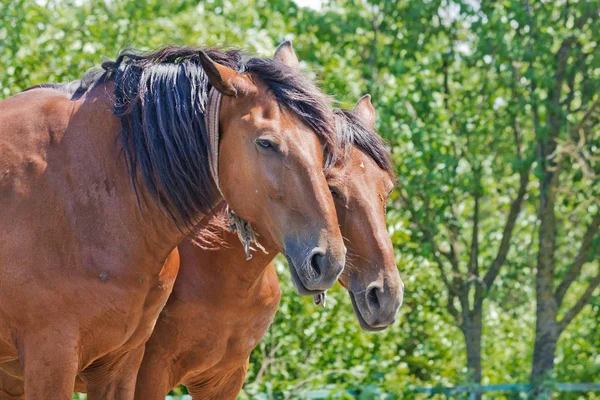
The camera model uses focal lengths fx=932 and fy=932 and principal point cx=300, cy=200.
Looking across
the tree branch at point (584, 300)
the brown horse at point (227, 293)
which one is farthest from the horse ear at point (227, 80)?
the tree branch at point (584, 300)

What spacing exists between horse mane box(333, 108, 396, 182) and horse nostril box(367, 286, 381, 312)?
0.66 meters

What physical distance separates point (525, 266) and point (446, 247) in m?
1.20

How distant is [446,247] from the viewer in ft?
26.4

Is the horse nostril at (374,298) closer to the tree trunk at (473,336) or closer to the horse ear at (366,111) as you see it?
the horse ear at (366,111)

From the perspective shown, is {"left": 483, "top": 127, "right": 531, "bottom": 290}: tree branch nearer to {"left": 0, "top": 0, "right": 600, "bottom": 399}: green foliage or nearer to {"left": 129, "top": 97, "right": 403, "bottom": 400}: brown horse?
{"left": 0, "top": 0, "right": 600, "bottom": 399}: green foliage

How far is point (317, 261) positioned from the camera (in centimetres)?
290

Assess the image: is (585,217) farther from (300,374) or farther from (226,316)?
(226,316)

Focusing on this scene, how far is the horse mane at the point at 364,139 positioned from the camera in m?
3.98

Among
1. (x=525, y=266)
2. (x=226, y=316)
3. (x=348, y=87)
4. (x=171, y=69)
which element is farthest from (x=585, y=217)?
(x=171, y=69)

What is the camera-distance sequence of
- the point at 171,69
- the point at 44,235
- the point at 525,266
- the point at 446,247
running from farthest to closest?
1. the point at 525,266
2. the point at 446,247
3. the point at 171,69
4. the point at 44,235

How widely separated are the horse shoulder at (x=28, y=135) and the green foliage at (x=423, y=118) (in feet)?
11.8

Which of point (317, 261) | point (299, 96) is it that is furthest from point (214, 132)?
point (317, 261)

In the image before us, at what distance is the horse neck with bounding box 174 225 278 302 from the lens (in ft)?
13.1

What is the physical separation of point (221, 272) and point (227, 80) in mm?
1205
